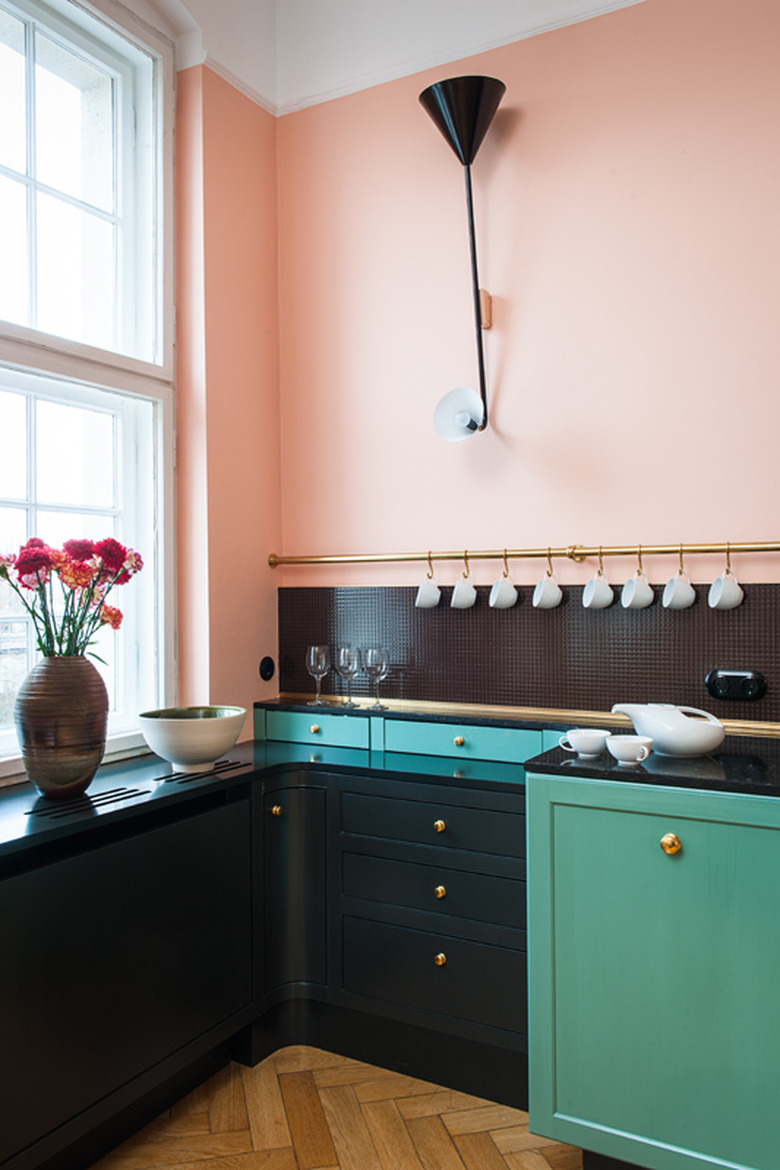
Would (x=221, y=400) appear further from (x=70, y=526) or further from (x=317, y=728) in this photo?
(x=317, y=728)

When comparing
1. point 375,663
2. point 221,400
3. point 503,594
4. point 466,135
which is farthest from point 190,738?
point 466,135

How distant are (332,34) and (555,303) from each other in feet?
4.35

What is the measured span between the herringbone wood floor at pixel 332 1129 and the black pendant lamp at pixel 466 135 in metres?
1.82

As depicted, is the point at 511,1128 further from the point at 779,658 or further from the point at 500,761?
the point at 779,658

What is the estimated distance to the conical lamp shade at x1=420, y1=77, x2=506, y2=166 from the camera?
97.1 inches

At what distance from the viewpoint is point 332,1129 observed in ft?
6.76

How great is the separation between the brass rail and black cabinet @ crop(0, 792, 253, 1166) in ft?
2.93

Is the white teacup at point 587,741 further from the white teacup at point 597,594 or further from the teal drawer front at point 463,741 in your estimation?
the white teacup at point 597,594

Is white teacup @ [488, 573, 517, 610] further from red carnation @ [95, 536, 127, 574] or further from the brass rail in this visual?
red carnation @ [95, 536, 127, 574]

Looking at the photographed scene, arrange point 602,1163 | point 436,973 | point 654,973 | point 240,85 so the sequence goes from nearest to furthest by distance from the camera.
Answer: point 654,973
point 602,1163
point 436,973
point 240,85

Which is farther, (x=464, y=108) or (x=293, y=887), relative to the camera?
(x=464, y=108)

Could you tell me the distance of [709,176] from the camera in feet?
7.77

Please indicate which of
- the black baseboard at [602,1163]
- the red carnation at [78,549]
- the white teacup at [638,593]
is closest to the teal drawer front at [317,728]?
the white teacup at [638,593]

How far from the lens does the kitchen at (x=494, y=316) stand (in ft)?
7.72
